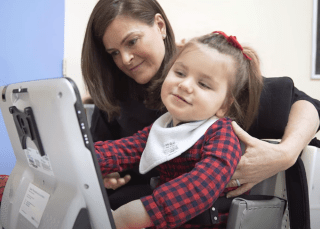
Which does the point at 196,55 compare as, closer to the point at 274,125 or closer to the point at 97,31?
the point at 274,125

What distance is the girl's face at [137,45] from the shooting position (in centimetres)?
107

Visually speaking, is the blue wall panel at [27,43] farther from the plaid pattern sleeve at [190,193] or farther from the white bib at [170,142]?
the plaid pattern sleeve at [190,193]

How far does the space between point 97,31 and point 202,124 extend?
0.61 m

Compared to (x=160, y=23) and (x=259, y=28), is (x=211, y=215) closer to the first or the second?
(x=160, y=23)

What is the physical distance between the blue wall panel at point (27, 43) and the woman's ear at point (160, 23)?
131 cm

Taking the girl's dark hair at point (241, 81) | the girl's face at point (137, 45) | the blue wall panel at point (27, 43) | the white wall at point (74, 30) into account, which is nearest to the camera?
the girl's dark hair at point (241, 81)

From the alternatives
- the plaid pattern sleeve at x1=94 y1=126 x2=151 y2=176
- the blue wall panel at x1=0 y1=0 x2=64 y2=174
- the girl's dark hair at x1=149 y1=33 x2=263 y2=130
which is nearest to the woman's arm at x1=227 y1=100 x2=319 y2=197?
the girl's dark hair at x1=149 y1=33 x2=263 y2=130

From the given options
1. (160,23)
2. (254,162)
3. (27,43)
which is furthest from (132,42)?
(27,43)

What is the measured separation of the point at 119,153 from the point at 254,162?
412 millimetres

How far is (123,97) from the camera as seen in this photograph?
133 centimetres

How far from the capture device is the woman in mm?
824

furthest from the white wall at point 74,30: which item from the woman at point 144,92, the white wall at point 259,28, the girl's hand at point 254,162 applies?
A: the girl's hand at point 254,162

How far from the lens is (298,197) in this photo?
2.71 ft

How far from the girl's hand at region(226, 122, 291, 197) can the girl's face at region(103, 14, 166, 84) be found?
50 cm
